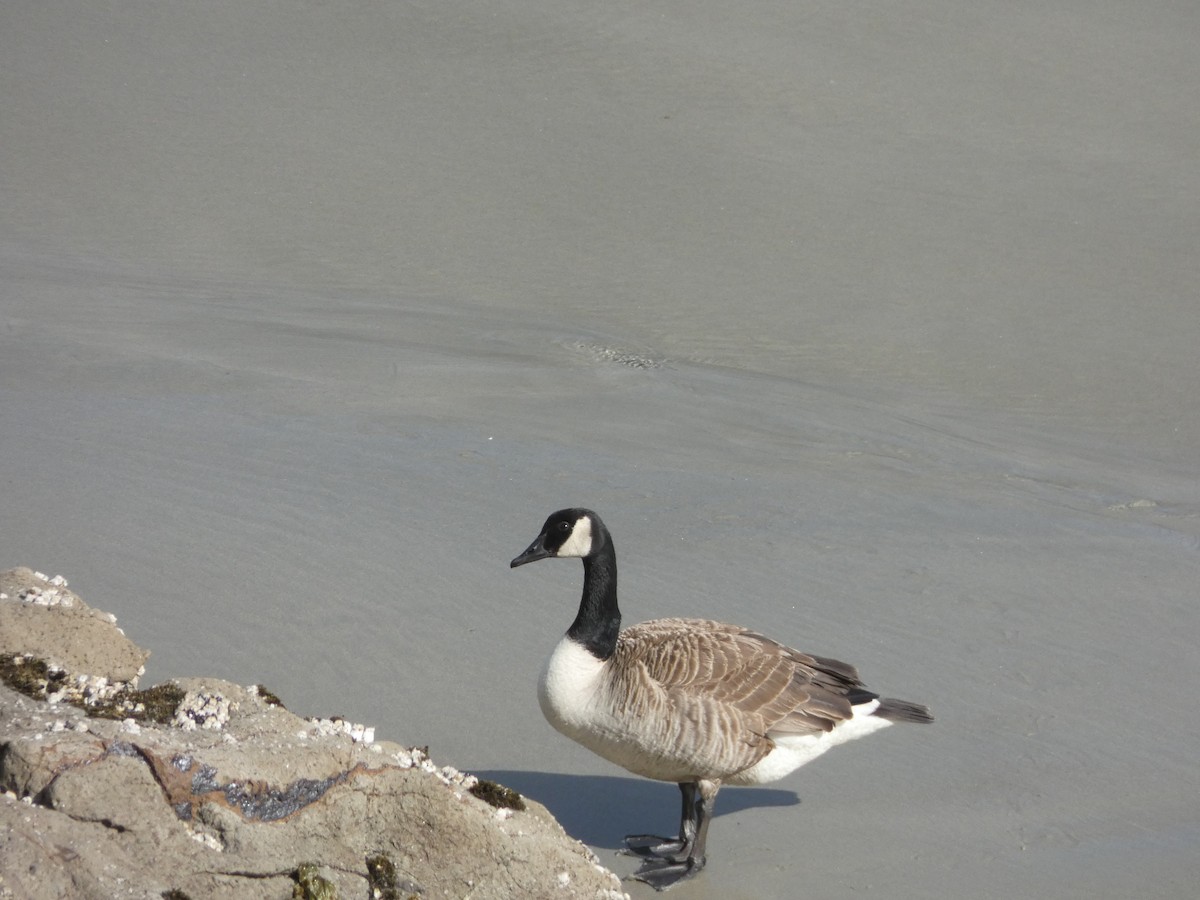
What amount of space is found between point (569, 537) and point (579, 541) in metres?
0.04

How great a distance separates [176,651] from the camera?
5.46 meters

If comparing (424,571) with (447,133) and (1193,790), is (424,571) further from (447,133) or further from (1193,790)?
(447,133)

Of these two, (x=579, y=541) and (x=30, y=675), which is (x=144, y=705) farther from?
(x=579, y=541)

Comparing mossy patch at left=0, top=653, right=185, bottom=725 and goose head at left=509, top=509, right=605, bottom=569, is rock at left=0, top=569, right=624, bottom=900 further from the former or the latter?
goose head at left=509, top=509, right=605, bottom=569

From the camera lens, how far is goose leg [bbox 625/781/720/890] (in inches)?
189

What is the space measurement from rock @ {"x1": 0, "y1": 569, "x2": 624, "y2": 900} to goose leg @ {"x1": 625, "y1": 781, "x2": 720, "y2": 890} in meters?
1.00

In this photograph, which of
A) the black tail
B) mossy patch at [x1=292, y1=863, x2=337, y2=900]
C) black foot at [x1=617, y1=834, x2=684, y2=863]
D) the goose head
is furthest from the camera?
the black tail

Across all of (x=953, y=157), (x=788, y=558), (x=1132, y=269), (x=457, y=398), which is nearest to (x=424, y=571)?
(x=788, y=558)

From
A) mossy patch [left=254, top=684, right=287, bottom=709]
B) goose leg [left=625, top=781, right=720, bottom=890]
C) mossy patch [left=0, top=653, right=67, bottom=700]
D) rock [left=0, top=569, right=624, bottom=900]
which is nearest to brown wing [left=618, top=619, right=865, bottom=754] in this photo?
goose leg [left=625, top=781, right=720, bottom=890]

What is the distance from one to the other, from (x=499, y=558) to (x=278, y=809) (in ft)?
11.7

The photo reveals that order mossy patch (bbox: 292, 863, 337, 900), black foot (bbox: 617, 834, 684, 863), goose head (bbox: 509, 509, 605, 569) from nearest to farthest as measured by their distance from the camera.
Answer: mossy patch (bbox: 292, 863, 337, 900)
black foot (bbox: 617, 834, 684, 863)
goose head (bbox: 509, 509, 605, 569)

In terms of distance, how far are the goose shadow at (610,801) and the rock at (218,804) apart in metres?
1.33

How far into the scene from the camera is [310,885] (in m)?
3.15

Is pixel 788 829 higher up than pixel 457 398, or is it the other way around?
pixel 457 398
